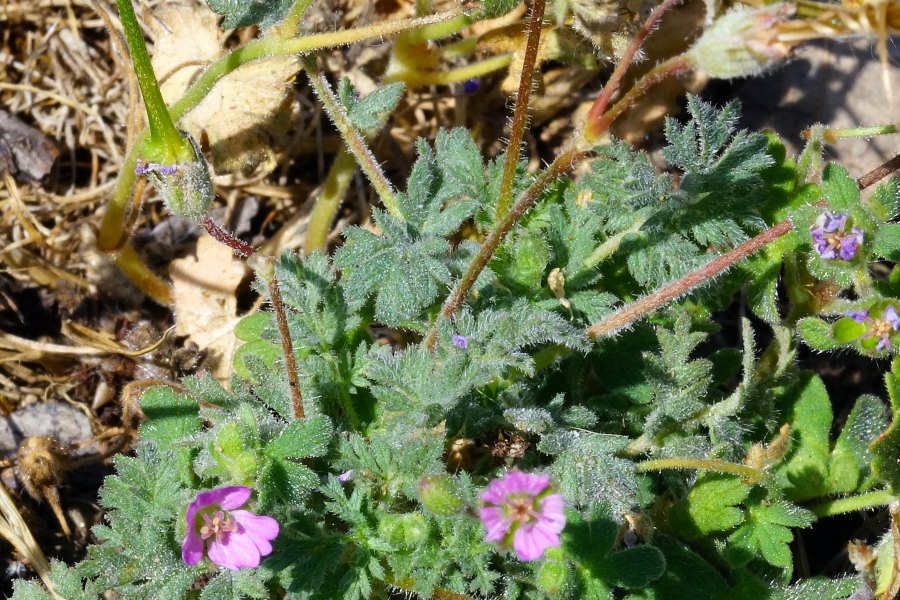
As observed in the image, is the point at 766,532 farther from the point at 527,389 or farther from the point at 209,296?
the point at 209,296

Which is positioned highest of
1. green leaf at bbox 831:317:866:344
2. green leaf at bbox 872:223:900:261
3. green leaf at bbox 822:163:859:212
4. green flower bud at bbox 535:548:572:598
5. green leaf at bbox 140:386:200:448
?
green leaf at bbox 822:163:859:212

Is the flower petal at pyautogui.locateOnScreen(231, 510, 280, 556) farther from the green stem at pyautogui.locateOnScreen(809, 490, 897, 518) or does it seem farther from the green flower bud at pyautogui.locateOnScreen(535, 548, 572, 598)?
the green stem at pyautogui.locateOnScreen(809, 490, 897, 518)

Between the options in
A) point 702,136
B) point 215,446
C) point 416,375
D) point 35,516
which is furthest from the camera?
point 35,516

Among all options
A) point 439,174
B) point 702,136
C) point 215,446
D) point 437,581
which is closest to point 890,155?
point 702,136

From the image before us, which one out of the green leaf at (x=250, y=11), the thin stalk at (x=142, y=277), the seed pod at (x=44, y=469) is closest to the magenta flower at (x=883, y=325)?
the green leaf at (x=250, y=11)

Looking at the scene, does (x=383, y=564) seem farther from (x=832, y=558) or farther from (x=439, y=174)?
(x=832, y=558)

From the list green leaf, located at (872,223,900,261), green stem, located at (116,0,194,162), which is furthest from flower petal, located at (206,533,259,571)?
green leaf, located at (872,223,900,261)
